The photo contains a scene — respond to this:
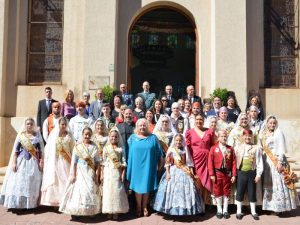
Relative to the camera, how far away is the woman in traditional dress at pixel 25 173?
6148 millimetres

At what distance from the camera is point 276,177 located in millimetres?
6164

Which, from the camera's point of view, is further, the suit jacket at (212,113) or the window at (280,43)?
the window at (280,43)

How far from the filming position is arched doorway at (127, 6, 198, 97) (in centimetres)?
1222

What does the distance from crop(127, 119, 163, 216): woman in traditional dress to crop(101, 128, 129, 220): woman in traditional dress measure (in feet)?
0.55

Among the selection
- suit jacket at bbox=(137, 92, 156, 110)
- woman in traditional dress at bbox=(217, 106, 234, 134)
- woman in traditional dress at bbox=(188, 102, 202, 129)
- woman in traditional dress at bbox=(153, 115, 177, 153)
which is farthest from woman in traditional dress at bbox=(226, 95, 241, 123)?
suit jacket at bbox=(137, 92, 156, 110)

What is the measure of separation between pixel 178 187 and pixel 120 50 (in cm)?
518

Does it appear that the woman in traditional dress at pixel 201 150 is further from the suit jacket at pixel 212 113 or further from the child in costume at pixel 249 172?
the suit jacket at pixel 212 113

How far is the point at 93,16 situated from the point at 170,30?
3.95 m

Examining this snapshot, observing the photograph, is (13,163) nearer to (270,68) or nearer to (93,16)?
(93,16)

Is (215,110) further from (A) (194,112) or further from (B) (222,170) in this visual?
(B) (222,170)

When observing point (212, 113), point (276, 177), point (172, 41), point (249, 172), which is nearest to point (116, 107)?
point (212, 113)

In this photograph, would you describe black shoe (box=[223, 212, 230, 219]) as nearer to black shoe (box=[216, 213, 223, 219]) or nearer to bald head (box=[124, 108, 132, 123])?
black shoe (box=[216, 213, 223, 219])

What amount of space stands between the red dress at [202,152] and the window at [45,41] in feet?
17.7

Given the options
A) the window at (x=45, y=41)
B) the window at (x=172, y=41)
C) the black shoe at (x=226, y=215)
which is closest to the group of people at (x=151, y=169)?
the black shoe at (x=226, y=215)
